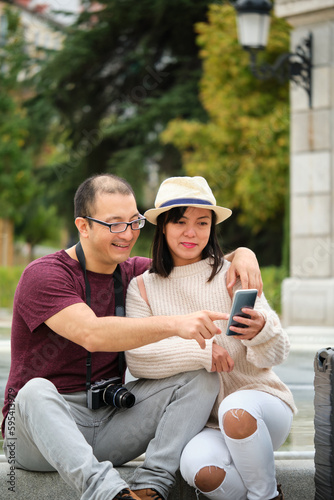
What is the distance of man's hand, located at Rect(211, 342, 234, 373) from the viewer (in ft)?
10.4

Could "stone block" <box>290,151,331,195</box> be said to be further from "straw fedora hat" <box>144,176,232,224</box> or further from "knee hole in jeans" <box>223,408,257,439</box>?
"knee hole in jeans" <box>223,408,257,439</box>

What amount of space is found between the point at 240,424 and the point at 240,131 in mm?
13821

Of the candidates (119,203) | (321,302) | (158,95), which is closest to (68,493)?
(119,203)

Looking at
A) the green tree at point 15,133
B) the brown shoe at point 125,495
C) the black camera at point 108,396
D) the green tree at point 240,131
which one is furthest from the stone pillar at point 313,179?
the green tree at point 15,133

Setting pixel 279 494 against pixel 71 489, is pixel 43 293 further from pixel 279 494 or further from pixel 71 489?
pixel 279 494

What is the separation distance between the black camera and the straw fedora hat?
81 centimetres

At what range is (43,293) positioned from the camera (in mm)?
3184

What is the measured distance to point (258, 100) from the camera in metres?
16.2

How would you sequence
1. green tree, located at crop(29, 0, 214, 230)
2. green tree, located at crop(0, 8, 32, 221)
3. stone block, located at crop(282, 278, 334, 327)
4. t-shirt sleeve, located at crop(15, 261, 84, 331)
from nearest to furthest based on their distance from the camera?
t-shirt sleeve, located at crop(15, 261, 84, 331) < stone block, located at crop(282, 278, 334, 327) < green tree, located at crop(29, 0, 214, 230) < green tree, located at crop(0, 8, 32, 221)

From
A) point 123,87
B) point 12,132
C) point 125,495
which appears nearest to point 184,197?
point 125,495

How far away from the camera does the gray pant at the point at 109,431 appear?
2920 millimetres

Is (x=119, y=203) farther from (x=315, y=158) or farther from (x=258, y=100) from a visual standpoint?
(x=258, y=100)

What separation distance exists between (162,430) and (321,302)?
28.1ft

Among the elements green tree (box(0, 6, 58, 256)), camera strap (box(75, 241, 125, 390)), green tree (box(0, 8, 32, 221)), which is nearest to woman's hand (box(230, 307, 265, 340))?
camera strap (box(75, 241, 125, 390))
